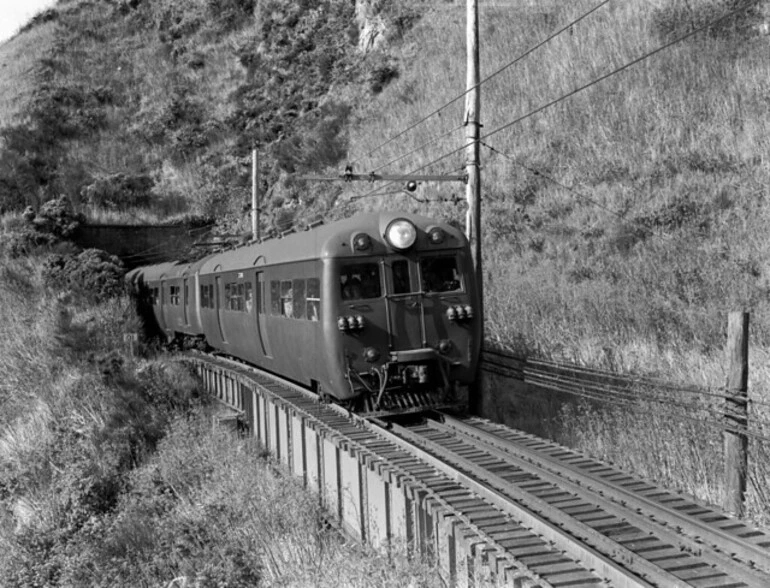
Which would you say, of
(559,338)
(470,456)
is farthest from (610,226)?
(470,456)

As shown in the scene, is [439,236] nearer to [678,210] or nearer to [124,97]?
[678,210]

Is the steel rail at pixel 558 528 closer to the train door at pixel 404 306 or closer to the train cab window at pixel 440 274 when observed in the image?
the train door at pixel 404 306

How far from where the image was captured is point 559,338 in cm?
1491

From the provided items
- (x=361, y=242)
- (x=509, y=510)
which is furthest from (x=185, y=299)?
(x=509, y=510)

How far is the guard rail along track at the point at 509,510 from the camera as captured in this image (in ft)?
16.7

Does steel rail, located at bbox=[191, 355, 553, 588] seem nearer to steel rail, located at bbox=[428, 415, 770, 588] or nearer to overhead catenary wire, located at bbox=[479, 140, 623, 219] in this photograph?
steel rail, located at bbox=[428, 415, 770, 588]

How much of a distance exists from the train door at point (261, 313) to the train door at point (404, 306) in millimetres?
3568

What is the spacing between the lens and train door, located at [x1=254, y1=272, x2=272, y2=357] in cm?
1262

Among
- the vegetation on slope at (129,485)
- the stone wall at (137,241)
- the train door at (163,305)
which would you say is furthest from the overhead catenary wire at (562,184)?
the stone wall at (137,241)

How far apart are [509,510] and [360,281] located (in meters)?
4.35

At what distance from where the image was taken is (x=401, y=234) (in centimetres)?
984

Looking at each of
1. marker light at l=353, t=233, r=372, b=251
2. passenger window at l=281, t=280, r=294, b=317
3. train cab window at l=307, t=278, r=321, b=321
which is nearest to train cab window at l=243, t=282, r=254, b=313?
passenger window at l=281, t=280, r=294, b=317

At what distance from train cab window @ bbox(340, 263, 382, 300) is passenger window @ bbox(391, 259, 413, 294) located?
236mm

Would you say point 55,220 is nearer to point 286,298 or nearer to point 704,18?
point 286,298
